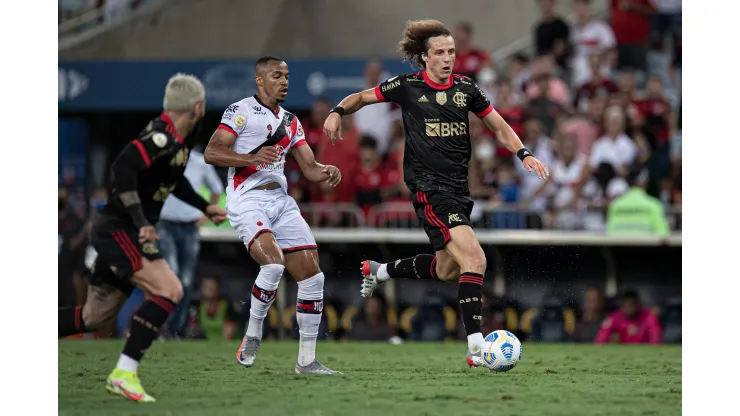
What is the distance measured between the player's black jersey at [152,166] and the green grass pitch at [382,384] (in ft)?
3.78

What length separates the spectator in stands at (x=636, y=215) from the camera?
1338cm

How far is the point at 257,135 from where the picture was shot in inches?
337

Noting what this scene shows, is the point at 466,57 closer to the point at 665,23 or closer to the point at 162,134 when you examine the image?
the point at 665,23

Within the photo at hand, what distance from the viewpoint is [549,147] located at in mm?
14484

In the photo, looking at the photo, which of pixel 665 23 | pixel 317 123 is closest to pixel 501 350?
pixel 317 123

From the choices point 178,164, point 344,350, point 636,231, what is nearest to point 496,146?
point 636,231

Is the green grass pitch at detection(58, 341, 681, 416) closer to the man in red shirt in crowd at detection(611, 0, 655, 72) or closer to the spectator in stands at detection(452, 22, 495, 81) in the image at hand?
the spectator in stands at detection(452, 22, 495, 81)

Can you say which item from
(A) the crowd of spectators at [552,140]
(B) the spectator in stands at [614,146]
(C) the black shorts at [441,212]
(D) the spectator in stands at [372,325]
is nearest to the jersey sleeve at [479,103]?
(C) the black shorts at [441,212]

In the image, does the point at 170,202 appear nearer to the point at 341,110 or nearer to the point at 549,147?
the point at 341,110

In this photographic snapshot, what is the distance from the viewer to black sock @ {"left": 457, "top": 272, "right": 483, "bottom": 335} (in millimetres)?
8336

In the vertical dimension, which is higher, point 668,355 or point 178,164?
point 178,164

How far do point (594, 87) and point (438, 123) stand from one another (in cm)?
741

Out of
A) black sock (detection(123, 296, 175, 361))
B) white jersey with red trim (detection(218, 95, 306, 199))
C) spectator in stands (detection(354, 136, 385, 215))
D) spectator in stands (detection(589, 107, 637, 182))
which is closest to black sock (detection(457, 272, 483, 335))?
white jersey with red trim (detection(218, 95, 306, 199))
